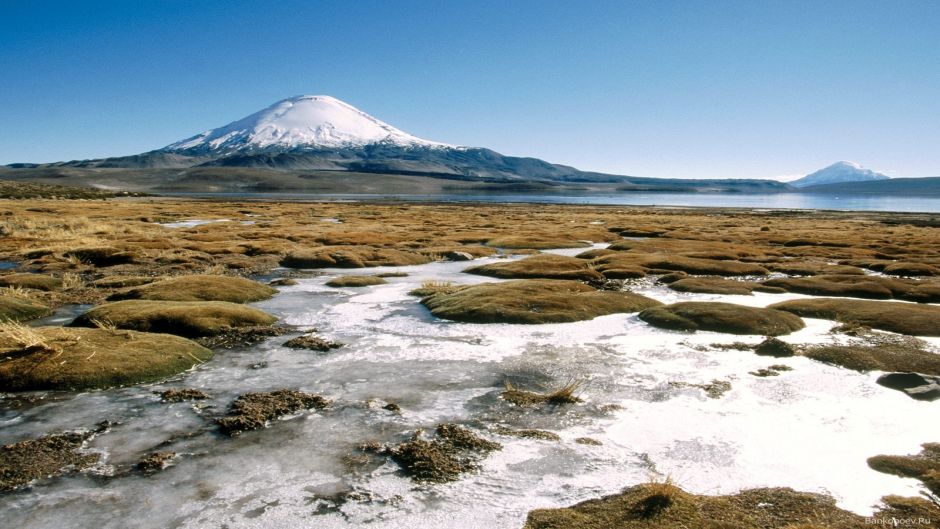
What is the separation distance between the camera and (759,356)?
16828 millimetres

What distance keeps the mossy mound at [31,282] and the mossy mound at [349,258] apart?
42.0ft

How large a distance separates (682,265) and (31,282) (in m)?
37.5

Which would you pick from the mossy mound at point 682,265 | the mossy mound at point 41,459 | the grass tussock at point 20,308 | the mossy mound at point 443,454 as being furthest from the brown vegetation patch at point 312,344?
the mossy mound at point 682,265

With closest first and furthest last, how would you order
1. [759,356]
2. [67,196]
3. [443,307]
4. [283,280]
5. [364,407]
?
[364,407] < [759,356] < [443,307] < [283,280] < [67,196]

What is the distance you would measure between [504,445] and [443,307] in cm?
1236

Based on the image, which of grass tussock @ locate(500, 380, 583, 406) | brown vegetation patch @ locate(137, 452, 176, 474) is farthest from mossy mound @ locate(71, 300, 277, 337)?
grass tussock @ locate(500, 380, 583, 406)

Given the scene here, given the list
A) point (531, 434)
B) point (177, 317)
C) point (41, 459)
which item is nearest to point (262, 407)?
point (41, 459)

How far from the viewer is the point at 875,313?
22000 millimetres

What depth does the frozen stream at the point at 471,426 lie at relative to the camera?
871 centimetres

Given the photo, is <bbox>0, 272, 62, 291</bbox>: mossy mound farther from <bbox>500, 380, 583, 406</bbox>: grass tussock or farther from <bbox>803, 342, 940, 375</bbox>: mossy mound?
<bbox>803, 342, 940, 375</bbox>: mossy mound

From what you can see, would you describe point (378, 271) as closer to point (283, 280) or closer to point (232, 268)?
point (283, 280)

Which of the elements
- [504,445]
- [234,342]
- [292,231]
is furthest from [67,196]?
[504,445]

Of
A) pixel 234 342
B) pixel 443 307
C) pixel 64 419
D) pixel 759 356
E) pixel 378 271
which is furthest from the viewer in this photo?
pixel 378 271

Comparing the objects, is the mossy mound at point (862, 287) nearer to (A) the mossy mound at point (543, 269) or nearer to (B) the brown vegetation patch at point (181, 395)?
(A) the mossy mound at point (543, 269)
